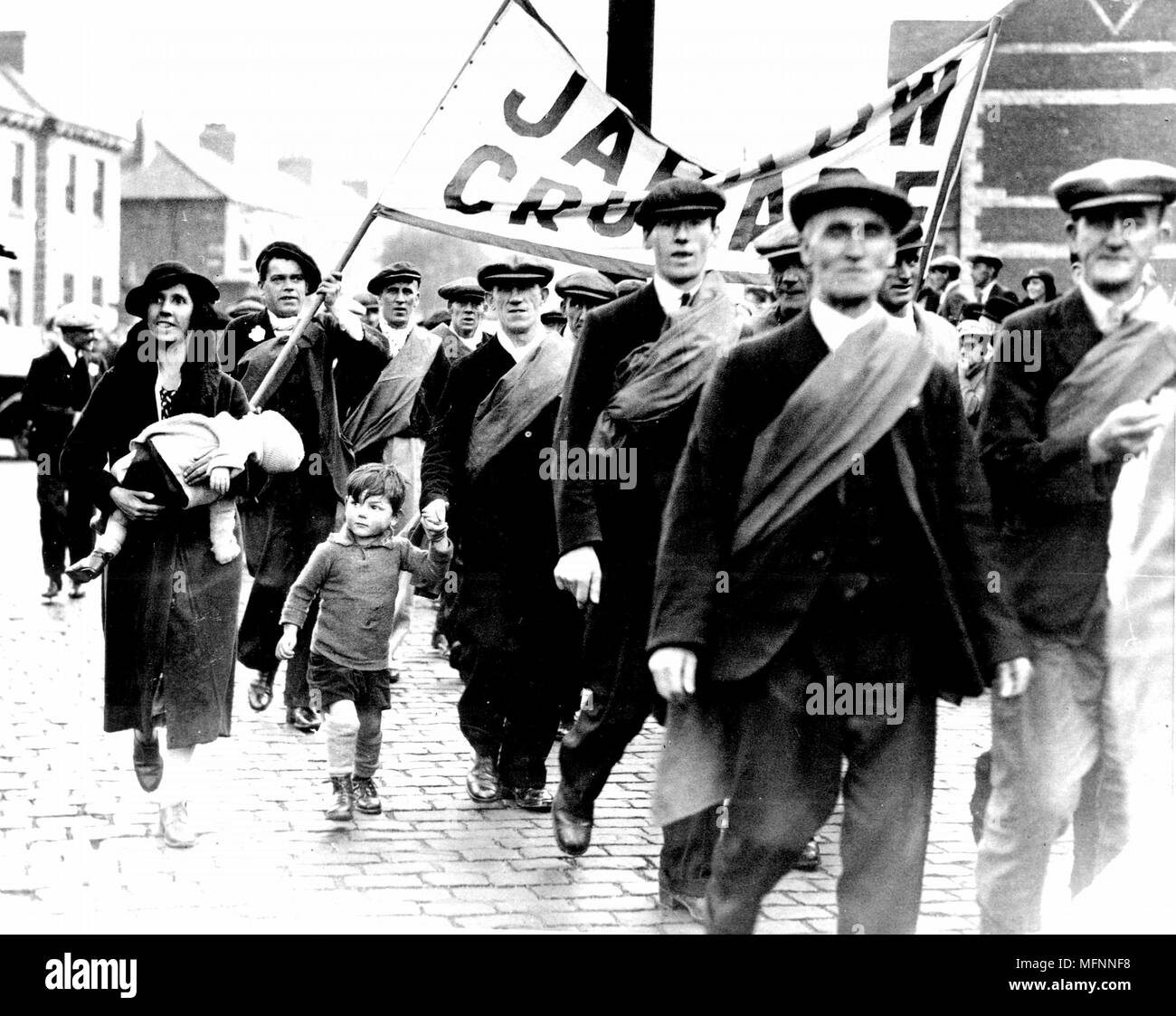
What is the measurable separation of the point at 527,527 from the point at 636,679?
1.41 m

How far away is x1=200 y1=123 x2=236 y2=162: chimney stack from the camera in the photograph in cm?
750

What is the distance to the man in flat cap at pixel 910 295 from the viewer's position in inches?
233

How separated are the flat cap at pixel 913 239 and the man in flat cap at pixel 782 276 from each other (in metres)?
0.45

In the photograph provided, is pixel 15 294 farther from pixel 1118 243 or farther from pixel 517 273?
pixel 1118 243

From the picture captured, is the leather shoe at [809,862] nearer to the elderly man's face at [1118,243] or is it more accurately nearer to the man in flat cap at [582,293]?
the elderly man's face at [1118,243]

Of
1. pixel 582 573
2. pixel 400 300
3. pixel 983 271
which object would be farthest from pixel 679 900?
pixel 983 271

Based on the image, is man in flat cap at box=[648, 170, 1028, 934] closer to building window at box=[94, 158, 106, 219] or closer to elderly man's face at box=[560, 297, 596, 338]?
building window at box=[94, 158, 106, 219]

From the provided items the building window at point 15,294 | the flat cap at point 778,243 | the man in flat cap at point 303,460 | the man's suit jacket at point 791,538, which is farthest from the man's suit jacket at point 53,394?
the man's suit jacket at point 791,538

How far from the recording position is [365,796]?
22.7 ft

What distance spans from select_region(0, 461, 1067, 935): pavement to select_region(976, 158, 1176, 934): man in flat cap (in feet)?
2.17

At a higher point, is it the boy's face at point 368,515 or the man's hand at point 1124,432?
the man's hand at point 1124,432

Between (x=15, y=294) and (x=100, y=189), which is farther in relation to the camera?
(x=15, y=294)

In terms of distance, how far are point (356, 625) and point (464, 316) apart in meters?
4.50
